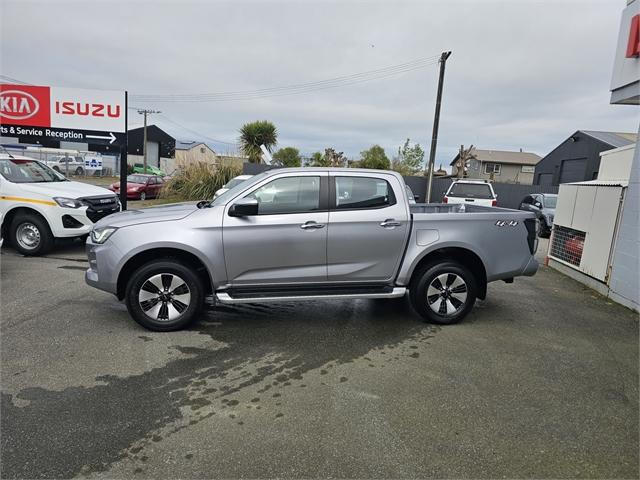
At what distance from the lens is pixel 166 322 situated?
4453 mm

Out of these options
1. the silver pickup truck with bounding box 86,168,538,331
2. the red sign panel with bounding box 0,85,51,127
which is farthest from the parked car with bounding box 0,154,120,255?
the silver pickup truck with bounding box 86,168,538,331

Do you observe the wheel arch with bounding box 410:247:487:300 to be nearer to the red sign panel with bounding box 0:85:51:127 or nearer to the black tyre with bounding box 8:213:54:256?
the black tyre with bounding box 8:213:54:256

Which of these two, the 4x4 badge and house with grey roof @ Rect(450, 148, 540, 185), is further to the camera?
house with grey roof @ Rect(450, 148, 540, 185)

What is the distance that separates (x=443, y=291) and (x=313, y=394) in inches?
88.2

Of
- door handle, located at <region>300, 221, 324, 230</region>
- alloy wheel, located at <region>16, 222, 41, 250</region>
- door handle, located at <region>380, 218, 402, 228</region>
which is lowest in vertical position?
alloy wheel, located at <region>16, 222, 41, 250</region>

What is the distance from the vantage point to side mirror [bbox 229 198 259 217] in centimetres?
429

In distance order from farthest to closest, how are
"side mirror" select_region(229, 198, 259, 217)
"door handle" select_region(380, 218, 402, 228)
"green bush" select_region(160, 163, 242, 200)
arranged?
"green bush" select_region(160, 163, 242, 200), "door handle" select_region(380, 218, 402, 228), "side mirror" select_region(229, 198, 259, 217)

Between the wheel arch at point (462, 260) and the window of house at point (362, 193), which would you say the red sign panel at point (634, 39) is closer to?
the wheel arch at point (462, 260)

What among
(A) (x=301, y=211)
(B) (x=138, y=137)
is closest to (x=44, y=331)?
(A) (x=301, y=211)

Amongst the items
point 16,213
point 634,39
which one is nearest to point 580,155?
point 634,39

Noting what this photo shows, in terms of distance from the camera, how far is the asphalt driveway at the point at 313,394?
2578 mm

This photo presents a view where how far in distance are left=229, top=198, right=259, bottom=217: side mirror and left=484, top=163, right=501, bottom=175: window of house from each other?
180ft

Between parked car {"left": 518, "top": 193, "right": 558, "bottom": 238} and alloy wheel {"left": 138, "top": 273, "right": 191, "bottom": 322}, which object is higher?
parked car {"left": 518, "top": 193, "right": 558, "bottom": 238}

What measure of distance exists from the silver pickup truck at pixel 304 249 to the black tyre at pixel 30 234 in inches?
159
